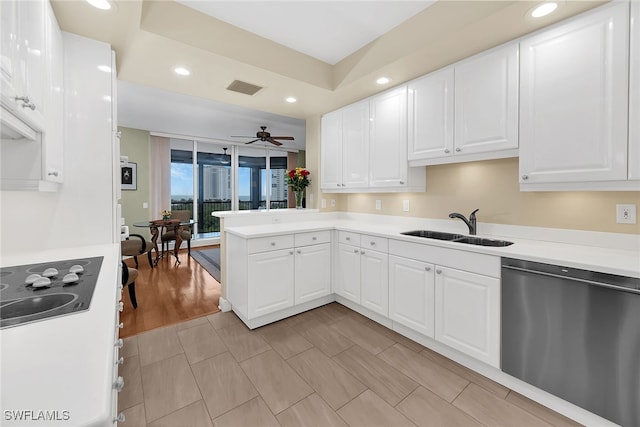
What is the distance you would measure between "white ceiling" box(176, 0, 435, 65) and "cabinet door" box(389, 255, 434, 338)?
1918 millimetres

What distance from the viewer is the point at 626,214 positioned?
1759 mm

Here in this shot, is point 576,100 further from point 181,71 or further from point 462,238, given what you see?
point 181,71

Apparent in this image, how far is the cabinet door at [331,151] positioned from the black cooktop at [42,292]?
2.61 m

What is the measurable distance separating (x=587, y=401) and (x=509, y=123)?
5.66 ft

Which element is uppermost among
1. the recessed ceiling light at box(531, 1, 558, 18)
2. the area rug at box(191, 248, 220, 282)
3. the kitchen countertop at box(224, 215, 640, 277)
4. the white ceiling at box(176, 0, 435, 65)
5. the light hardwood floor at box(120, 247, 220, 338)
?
the white ceiling at box(176, 0, 435, 65)

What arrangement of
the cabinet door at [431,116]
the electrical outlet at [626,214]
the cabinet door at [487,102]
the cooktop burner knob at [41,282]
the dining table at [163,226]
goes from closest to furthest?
the cooktop burner knob at [41,282] < the electrical outlet at [626,214] < the cabinet door at [487,102] < the cabinet door at [431,116] < the dining table at [163,226]

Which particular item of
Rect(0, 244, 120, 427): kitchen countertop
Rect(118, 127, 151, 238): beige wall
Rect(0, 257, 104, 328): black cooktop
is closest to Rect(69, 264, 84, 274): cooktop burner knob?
Rect(0, 257, 104, 328): black cooktop

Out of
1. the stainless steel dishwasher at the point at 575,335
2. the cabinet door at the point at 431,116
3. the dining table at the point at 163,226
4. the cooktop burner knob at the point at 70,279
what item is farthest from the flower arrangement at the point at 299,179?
the cooktop burner knob at the point at 70,279

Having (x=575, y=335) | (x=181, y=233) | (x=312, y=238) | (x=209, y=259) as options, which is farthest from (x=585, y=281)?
(x=181, y=233)

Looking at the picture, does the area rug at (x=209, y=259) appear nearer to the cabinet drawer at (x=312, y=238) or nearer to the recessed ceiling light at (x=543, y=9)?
the cabinet drawer at (x=312, y=238)

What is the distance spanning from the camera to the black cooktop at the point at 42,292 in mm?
911

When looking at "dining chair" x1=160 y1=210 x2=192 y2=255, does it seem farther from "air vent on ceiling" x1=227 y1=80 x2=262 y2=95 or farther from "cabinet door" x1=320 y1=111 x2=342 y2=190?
"air vent on ceiling" x1=227 y1=80 x2=262 y2=95

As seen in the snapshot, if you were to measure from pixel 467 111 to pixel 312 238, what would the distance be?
1.79 metres

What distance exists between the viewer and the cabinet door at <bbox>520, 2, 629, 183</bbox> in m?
1.56
